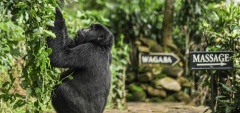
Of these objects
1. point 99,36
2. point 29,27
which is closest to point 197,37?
point 99,36

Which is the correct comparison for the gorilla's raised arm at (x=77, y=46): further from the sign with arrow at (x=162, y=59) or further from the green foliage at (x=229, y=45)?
the sign with arrow at (x=162, y=59)

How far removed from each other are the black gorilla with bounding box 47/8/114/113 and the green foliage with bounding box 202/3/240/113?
1.58 meters

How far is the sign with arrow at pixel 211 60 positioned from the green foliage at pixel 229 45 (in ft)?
0.40

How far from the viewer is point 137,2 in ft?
43.8

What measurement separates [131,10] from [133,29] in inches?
22.5

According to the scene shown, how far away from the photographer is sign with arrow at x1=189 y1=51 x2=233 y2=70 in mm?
5906

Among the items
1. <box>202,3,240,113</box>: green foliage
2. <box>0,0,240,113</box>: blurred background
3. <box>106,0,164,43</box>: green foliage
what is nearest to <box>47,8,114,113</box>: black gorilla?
<box>0,0,240,113</box>: blurred background

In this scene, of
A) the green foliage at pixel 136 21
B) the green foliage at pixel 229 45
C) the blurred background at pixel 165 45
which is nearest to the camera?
the green foliage at pixel 229 45

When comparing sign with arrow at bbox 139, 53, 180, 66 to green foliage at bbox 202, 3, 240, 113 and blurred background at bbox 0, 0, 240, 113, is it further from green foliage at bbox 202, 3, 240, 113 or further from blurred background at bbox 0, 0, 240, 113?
green foliage at bbox 202, 3, 240, 113

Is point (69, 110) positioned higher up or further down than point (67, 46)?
further down

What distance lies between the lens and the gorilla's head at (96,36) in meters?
5.39

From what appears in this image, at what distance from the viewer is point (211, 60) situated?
5934 millimetres

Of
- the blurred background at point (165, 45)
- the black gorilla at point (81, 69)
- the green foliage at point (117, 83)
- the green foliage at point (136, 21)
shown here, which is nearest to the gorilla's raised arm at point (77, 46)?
the black gorilla at point (81, 69)

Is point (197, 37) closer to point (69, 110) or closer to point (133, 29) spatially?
point (133, 29)
